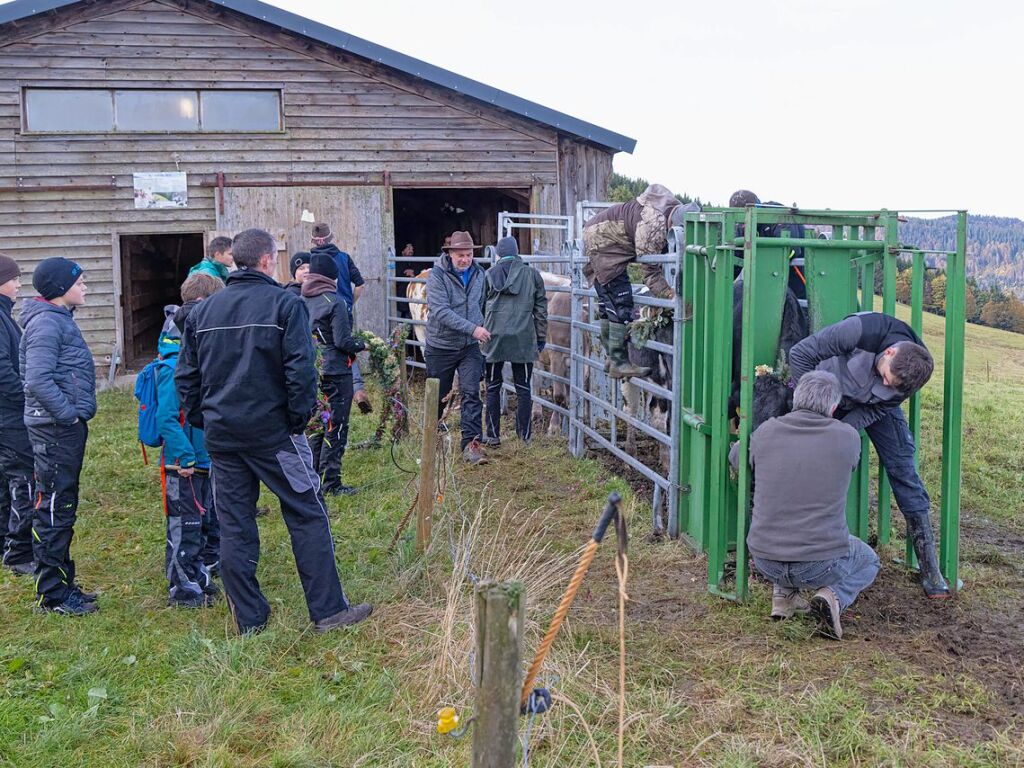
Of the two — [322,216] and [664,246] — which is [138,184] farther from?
[664,246]

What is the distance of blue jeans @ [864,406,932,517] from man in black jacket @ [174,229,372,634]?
2.80 m

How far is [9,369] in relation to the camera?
5754 mm

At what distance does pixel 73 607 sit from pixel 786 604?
11.6 ft

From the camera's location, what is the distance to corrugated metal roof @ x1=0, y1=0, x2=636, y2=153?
12195mm

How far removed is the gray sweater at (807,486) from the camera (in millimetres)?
4637

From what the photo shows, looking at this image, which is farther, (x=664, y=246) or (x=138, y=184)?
(x=138, y=184)

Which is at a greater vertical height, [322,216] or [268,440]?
[322,216]

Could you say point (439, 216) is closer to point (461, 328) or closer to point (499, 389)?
point (499, 389)

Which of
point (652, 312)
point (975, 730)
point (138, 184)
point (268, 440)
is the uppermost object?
point (138, 184)

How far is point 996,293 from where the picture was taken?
36750 mm

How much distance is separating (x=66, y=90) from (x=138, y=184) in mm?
1397

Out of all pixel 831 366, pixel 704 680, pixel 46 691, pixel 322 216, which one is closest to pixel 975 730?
pixel 704 680

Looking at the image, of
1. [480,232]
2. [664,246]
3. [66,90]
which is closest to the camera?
[664,246]

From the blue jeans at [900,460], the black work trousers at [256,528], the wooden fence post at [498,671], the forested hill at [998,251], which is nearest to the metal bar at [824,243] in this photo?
the blue jeans at [900,460]
